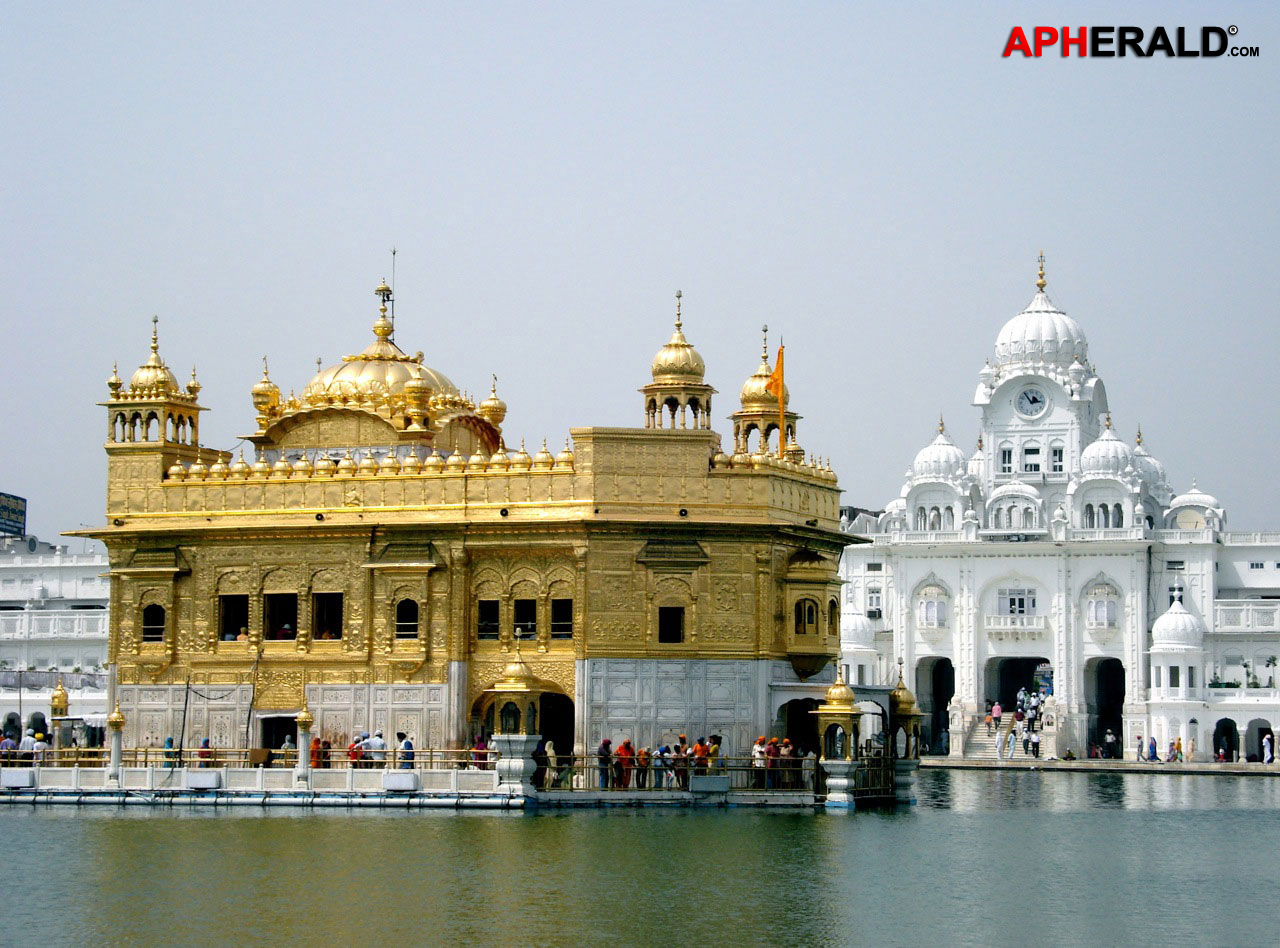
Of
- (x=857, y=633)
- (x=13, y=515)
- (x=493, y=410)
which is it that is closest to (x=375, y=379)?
(x=493, y=410)

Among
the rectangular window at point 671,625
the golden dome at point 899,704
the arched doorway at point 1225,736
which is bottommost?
the arched doorway at point 1225,736

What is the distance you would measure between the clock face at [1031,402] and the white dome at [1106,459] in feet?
12.5

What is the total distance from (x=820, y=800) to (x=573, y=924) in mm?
14303

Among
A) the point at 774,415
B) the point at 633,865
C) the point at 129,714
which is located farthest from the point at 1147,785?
the point at 633,865

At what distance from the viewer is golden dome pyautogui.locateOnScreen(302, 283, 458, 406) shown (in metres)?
44.0

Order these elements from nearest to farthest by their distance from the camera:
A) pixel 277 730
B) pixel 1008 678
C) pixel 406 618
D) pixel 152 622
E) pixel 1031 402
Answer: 1. pixel 406 618
2. pixel 277 730
3. pixel 152 622
4. pixel 1031 402
5. pixel 1008 678

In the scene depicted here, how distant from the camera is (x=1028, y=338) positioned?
79938 mm

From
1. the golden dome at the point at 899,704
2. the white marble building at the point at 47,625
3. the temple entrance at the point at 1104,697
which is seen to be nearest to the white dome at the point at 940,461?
the temple entrance at the point at 1104,697

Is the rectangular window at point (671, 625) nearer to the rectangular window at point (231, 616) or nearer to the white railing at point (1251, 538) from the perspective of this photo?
the rectangular window at point (231, 616)

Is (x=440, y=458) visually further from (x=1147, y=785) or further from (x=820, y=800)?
(x=1147, y=785)

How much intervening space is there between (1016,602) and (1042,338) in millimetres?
10604

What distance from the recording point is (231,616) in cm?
4206

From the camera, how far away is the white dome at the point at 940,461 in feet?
255

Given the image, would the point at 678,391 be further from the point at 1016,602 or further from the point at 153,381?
the point at 1016,602
